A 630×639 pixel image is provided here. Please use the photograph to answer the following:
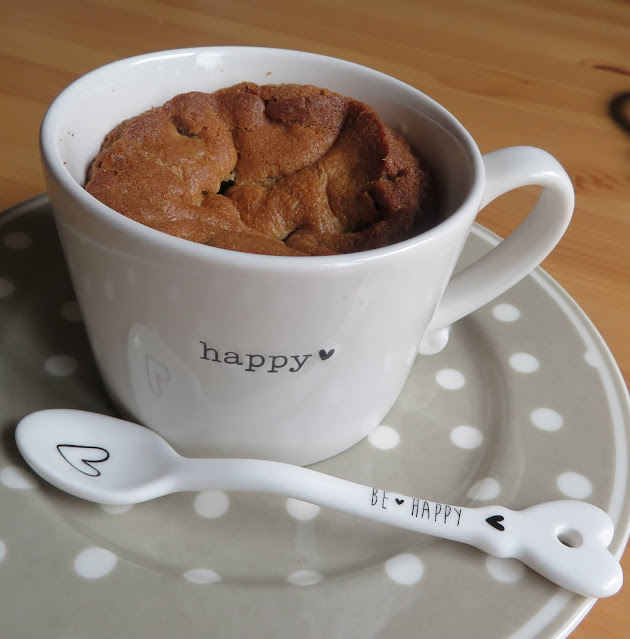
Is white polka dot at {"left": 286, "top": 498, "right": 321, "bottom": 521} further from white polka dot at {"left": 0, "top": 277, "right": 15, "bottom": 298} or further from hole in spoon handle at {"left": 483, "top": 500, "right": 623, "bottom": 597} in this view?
white polka dot at {"left": 0, "top": 277, "right": 15, "bottom": 298}

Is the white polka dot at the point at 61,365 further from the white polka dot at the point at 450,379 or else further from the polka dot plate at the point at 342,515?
the white polka dot at the point at 450,379

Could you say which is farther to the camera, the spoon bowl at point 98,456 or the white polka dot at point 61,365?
the white polka dot at point 61,365

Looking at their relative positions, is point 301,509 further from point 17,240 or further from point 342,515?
point 17,240

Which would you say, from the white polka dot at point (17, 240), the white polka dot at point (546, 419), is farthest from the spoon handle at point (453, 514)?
the white polka dot at point (17, 240)

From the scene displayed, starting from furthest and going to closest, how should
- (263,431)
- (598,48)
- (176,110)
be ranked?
(598,48), (176,110), (263,431)

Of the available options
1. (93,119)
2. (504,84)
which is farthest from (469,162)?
(504,84)

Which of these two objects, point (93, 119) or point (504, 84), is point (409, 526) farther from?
point (504, 84)

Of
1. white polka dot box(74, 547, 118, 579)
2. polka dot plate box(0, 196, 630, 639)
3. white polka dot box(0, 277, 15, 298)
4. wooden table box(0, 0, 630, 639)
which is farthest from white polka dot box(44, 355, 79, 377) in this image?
wooden table box(0, 0, 630, 639)
